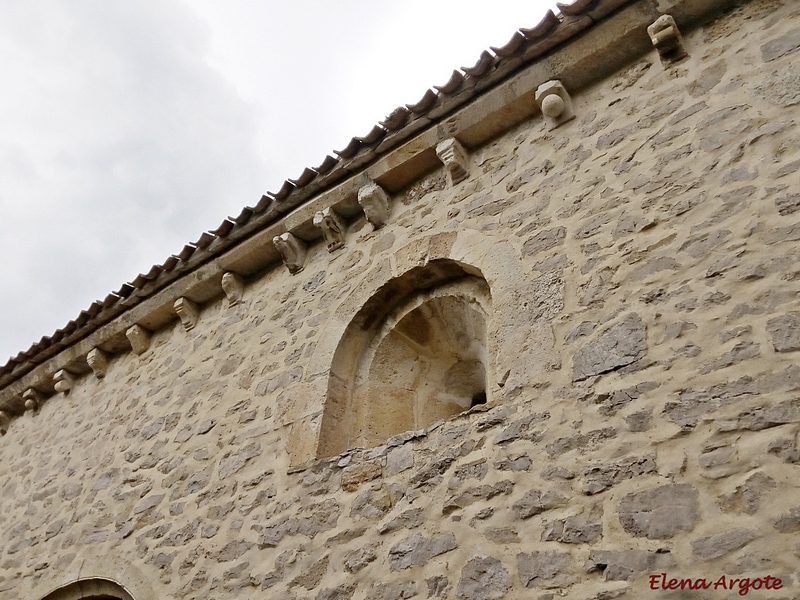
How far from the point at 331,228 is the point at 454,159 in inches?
41.8

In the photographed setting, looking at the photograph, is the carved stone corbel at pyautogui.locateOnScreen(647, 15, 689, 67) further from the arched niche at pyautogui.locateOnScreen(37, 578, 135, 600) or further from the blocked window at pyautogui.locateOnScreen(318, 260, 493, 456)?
the arched niche at pyautogui.locateOnScreen(37, 578, 135, 600)

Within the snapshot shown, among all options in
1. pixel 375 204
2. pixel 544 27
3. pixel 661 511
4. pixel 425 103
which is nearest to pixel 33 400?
pixel 375 204

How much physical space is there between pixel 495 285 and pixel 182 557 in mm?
2354

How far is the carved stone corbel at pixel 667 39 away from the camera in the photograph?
3756 mm

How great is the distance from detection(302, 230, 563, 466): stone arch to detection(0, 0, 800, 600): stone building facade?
0.02 meters

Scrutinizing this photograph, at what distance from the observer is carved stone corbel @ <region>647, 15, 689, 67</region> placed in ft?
12.3

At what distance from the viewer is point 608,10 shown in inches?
158

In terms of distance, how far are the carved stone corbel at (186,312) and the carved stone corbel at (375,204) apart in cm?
185

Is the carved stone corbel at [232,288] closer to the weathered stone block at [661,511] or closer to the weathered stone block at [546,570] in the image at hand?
the weathered stone block at [546,570]

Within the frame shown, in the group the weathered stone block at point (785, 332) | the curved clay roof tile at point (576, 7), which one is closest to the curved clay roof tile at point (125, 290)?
the curved clay roof tile at point (576, 7)

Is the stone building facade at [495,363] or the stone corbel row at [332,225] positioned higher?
the stone corbel row at [332,225]

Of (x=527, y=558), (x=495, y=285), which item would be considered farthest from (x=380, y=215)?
(x=527, y=558)

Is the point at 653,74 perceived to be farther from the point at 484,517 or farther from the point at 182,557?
the point at 182,557

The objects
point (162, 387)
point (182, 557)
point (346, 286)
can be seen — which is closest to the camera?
point (182, 557)
